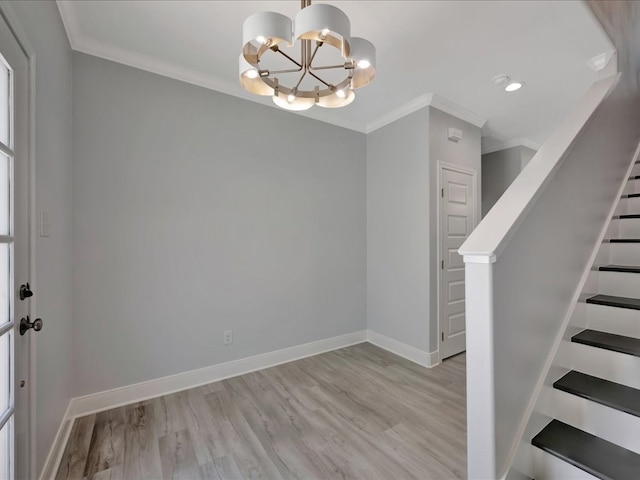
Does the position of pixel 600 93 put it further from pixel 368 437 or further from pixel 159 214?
Answer: pixel 159 214

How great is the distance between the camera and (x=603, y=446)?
119cm

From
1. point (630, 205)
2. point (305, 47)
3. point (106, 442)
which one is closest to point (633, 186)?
point (630, 205)

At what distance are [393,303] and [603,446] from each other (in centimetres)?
211

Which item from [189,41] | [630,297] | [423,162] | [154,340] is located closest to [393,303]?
[423,162]

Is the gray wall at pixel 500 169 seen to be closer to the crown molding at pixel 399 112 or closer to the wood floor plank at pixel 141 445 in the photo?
the crown molding at pixel 399 112

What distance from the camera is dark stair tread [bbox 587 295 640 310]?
1531 millimetres

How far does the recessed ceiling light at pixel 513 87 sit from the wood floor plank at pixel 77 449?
4215mm

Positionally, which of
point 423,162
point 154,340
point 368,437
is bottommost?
point 368,437

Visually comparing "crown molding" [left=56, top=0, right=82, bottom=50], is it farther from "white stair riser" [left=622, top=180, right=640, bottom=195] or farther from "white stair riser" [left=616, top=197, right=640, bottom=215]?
"white stair riser" [left=622, top=180, right=640, bottom=195]

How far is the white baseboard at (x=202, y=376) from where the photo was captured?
5.88 feet

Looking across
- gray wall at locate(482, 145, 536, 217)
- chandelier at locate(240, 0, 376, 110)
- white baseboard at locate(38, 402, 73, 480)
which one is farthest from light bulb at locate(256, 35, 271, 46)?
gray wall at locate(482, 145, 536, 217)

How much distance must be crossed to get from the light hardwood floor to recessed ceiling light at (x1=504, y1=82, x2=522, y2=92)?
8.96ft

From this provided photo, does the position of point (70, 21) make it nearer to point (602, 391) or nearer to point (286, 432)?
point (286, 432)

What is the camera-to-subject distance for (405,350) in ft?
10.2
